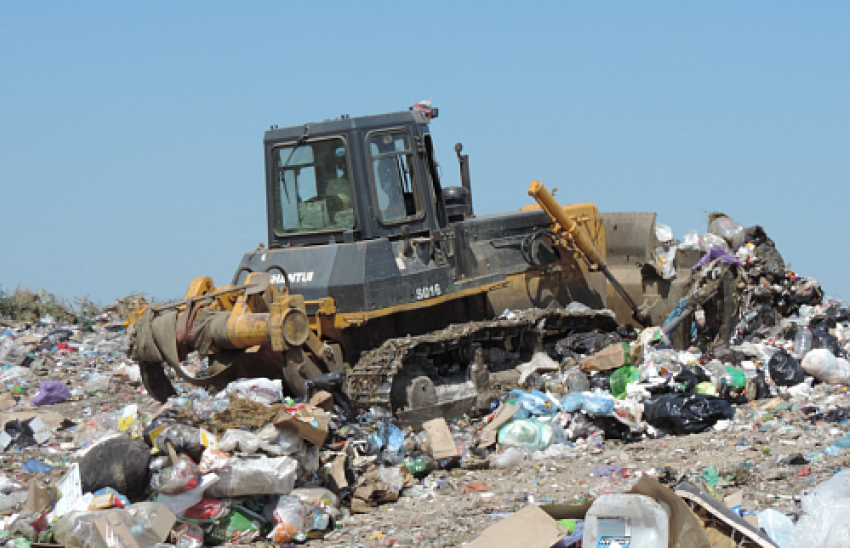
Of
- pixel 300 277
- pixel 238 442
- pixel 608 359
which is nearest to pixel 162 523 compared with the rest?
pixel 238 442

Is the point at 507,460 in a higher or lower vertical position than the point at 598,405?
lower

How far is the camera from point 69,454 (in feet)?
26.9

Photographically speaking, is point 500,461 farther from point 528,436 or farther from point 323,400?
point 323,400

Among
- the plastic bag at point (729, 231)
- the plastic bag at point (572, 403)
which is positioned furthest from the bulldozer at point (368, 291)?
the plastic bag at point (729, 231)

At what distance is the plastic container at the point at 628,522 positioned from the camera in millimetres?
4285

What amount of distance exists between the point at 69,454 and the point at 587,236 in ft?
18.9

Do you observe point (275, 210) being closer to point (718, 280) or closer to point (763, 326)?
point (718, 280)

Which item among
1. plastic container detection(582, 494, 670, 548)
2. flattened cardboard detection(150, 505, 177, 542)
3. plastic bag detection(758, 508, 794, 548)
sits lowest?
plastic bag detection(758, 508, 794, 548)

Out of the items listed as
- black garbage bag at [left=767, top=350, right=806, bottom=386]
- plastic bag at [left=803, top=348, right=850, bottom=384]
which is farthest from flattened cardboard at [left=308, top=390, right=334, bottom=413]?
plastic bag at [left=803, top=348, right=850, bottom=384]

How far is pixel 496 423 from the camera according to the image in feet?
25.6

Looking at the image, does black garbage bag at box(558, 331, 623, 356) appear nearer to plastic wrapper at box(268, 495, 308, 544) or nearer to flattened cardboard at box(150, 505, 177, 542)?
plastic wrapper at box(268, 495, 308, 544)

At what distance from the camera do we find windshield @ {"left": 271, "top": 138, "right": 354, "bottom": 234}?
807 centimetres

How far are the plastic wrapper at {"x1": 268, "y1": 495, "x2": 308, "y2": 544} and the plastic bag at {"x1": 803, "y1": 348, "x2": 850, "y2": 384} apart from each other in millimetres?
5619

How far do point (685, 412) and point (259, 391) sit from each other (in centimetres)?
361
